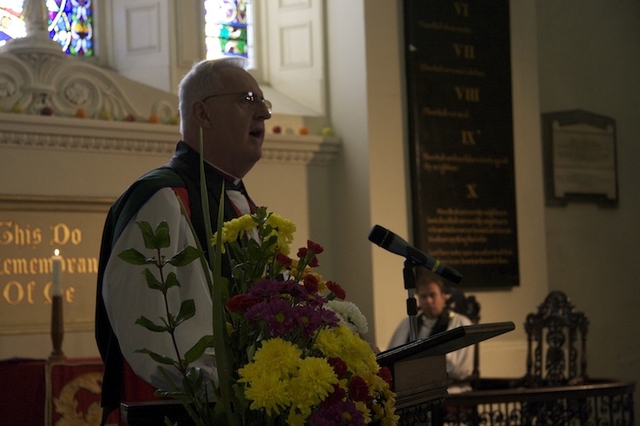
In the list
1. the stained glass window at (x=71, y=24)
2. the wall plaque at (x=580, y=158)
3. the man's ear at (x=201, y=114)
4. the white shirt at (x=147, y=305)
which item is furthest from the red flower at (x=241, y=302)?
the wall plaque at (x=580, y=158)

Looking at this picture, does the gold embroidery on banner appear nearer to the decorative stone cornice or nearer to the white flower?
the decorative stone cornice

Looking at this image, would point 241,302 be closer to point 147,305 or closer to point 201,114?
point 147,305

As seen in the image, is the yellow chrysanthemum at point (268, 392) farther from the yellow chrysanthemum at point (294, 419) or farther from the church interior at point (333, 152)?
the church interior at point (333, 152)

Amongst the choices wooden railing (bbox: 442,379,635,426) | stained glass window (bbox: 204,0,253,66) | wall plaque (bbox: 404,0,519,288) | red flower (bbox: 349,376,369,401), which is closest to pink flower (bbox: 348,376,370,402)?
red flower (bbox: 349,376,369,401)

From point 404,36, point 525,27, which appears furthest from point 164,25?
point 525,27

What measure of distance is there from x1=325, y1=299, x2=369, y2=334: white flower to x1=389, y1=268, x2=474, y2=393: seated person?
4.84 meters

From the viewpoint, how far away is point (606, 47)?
32.5ft

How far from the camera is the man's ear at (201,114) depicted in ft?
10.2

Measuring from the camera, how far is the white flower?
1.97m

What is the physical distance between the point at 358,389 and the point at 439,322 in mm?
5187

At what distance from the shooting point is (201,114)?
3125 millimetres

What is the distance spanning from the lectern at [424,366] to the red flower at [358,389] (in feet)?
Result: 2.18

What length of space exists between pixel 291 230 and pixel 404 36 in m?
6.14

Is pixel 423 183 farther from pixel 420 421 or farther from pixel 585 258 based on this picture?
pixel 420 421
